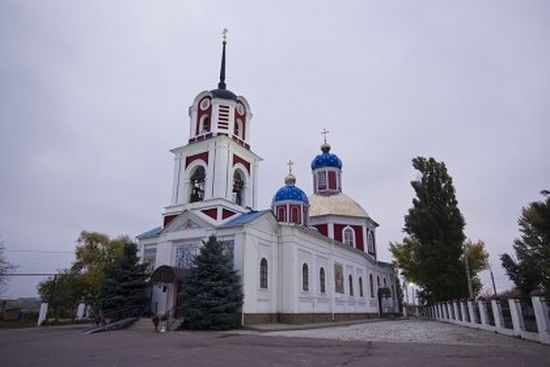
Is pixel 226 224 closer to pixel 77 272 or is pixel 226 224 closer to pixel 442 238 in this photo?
pixel 442 238

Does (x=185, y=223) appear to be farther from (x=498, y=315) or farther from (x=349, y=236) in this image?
(x=349, y=236)

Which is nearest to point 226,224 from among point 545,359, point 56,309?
point 545,359

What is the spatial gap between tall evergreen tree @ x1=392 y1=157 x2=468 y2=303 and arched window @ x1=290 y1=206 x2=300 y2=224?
8.31m

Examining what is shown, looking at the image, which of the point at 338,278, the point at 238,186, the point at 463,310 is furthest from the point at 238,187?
the point at 463,310

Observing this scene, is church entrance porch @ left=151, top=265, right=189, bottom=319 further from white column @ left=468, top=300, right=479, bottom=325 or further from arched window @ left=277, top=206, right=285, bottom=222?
white column @ left=468, top=300, right=479, bottom=325

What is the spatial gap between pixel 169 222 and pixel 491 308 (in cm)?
1675

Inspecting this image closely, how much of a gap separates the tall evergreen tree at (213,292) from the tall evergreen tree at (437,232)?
15095 mm

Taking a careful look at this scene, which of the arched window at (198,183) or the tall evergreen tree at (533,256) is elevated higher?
the arched window at (198,183)

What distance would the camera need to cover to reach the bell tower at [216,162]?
72.5 ft

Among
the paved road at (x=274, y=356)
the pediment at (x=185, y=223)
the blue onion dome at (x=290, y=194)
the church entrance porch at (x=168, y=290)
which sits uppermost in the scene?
the blue onion dome at (x=290, y=194)

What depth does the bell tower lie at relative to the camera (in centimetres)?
2211

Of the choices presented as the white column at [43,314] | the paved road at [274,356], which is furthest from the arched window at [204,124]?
the paved road at [274,356]

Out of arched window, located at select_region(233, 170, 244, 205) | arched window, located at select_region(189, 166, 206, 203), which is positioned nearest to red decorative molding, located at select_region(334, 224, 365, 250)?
arched window, located at select_region(233, 170, 244, 205)

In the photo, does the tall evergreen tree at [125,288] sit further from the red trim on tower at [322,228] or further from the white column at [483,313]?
the red trim on tower at [322,228]
